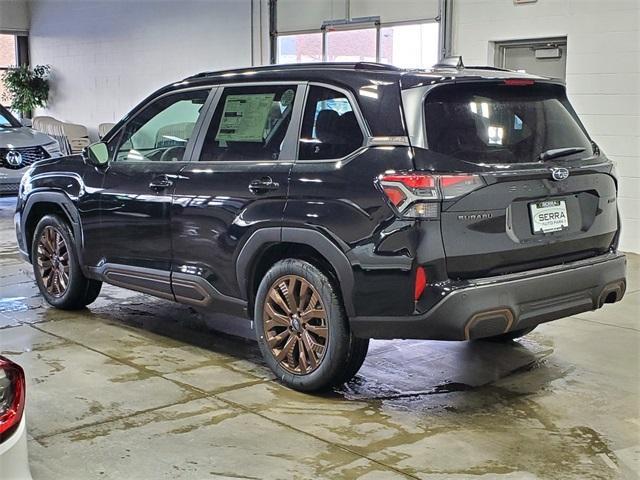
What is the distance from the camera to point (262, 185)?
4.33 metres

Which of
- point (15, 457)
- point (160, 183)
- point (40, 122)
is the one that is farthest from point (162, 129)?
point (40, 122)

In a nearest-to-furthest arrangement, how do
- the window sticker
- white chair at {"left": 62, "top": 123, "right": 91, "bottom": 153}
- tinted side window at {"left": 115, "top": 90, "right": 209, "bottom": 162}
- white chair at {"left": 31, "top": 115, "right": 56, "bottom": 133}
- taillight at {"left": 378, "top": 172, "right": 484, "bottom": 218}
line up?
taillight at {"left": 378, "top": 172, "right": 484, "bottom": 218} < the window sticker < tinted side window at {"left": 115, "top": 90, "right": 209, "bottom": 162} < white chair at {"left": 62, "top": 123, "right": 91, "bottom": 153} < white chair at {"left": 31, "top": 115, "right": 56, "bottom": 133}

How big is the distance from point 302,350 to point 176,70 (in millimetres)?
11371

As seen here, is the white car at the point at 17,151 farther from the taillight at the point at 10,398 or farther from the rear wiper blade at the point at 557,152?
the taillight at the point at 10,398

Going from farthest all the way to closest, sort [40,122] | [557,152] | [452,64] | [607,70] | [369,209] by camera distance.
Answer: [40,122], [607,70], [452,64], [557,152], [369,209]

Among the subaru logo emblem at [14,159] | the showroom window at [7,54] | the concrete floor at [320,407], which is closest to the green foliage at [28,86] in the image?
the showroom window at [7,54]

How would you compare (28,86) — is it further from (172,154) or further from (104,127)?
(172,154)

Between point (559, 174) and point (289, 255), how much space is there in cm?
142

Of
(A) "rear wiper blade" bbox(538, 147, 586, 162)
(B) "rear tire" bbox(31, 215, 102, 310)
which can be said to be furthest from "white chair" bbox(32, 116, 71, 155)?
(A) "rear wiper blade" bbox(538, 147, 586, 162)

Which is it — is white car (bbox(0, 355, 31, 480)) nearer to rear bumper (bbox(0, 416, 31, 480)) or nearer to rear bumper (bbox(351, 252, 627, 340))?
rear bumper (bbox(0, 416, 31, 480))

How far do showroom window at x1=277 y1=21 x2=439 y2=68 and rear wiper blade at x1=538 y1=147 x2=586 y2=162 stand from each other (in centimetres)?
615

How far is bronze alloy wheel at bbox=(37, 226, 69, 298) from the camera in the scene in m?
5.84

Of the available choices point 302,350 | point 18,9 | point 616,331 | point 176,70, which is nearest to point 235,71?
point 302,350

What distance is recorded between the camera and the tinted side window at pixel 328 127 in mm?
4086
